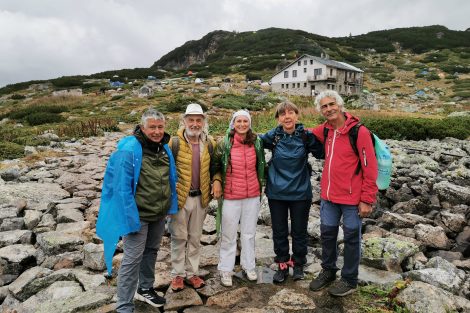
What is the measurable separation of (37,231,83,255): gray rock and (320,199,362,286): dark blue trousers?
3673 mm

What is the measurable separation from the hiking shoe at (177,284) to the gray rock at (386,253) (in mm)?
2464

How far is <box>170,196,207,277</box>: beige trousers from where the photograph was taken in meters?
4.22

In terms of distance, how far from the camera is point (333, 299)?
4.08 metres

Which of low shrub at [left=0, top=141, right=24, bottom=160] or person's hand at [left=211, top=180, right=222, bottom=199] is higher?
person's hand at [left=211, top=180, right=222, bottom=199]

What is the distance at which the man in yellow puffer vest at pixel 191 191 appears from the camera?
4113 millimetres

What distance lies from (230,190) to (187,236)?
771mm

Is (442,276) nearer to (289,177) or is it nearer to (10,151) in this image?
(289,177)

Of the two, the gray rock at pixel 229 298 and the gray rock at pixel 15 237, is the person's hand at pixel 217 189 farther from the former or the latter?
the gray rock at pixel 15 237

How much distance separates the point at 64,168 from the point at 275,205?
27.2 ft

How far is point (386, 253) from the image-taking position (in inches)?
189

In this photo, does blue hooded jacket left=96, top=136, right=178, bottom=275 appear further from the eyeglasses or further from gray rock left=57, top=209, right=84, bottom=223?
gray rock left=57, top=209, right=84, bottom=223

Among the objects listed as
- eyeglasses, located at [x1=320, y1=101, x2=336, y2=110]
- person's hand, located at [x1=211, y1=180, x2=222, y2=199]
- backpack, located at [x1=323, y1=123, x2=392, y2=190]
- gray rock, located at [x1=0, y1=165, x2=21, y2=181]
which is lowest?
gray rock, located at [x1=0, y1=165, x2=21, y2=181]

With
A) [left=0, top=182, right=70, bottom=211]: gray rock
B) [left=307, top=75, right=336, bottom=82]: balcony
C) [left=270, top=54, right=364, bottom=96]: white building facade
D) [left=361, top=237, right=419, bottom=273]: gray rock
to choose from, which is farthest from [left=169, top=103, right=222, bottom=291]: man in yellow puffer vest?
[left=307, top=75, right=336, bottom=82]: balcony

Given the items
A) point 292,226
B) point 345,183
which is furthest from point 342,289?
point 345,183
